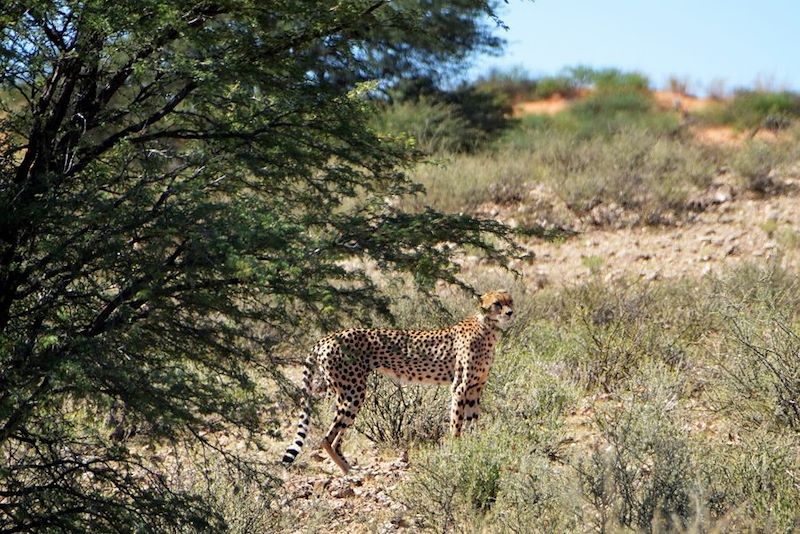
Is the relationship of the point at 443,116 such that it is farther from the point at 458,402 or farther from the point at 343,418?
the point at 343,418

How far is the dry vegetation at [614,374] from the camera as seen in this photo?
8.41 metres

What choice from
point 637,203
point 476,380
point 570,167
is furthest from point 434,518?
point 570,167

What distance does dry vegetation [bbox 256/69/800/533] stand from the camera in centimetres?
841

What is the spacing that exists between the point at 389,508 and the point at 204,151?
112 inches

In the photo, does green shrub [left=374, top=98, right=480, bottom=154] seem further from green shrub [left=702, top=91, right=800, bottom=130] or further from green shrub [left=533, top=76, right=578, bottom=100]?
green shrub [left=533, top=76, right=578, bottom=100]

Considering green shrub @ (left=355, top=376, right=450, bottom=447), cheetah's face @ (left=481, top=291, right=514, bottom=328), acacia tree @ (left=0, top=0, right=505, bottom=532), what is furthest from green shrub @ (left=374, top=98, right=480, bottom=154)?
acacia tree @ (left=0, top=0, right=505, bottom=532)

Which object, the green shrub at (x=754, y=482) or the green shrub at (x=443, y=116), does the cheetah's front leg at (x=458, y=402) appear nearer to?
the green shrub at (x=754, y=482)

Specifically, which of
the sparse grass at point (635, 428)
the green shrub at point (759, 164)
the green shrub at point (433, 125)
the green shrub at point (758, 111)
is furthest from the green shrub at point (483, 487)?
the green shrub at point (758, 111)

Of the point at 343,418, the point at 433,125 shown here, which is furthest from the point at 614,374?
the point at 433,125

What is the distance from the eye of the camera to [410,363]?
1073 centimetres

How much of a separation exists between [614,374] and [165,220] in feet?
20.5

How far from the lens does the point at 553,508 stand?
838 cm

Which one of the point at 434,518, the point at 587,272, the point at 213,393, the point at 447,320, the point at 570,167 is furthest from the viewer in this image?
the point at 570,167

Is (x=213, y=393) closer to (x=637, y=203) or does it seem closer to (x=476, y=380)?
(x=476, y=380)
